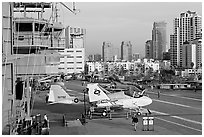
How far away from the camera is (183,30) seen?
11150 cm

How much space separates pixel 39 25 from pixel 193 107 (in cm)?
1212

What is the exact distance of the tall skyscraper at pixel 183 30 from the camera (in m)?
106

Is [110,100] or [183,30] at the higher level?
[183,30]

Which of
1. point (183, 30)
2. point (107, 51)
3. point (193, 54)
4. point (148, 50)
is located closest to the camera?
point (193, 54)

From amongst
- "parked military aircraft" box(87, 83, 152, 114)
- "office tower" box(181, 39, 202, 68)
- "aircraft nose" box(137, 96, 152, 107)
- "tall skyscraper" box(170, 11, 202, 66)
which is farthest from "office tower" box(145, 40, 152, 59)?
"parked military aircraft" box(87, 83, 152, 114)

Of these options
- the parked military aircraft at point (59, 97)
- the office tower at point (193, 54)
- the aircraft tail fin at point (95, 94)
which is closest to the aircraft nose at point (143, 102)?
the aircraft tail fin at point (95, 94)

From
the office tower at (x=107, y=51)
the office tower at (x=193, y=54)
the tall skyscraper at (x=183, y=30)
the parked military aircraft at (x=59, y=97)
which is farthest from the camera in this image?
the office tower at (x=107, y=51)

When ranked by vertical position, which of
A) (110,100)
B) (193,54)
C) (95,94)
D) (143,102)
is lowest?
(143,102)

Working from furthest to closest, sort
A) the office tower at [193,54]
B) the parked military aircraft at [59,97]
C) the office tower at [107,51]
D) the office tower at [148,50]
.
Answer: the office tower at [107,51], the office tower at [148,50], the office tower at [193,54], the parked military aircraft at [59,97]

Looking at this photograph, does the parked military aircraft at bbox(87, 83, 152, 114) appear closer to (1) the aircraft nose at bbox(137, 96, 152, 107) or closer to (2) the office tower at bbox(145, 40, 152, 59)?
(1) the aircraft nose at bbox(137, 96, 152, 107)

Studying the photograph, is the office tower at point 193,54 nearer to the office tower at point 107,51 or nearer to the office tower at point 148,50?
the office tower at point 148,50

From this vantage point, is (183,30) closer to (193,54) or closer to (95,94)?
(193,54)

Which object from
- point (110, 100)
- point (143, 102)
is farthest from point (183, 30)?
point (110, 100)

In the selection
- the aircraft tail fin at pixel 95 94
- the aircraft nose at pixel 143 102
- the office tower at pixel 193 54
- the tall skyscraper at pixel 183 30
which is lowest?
the aircraft nose at pixel 143 102
